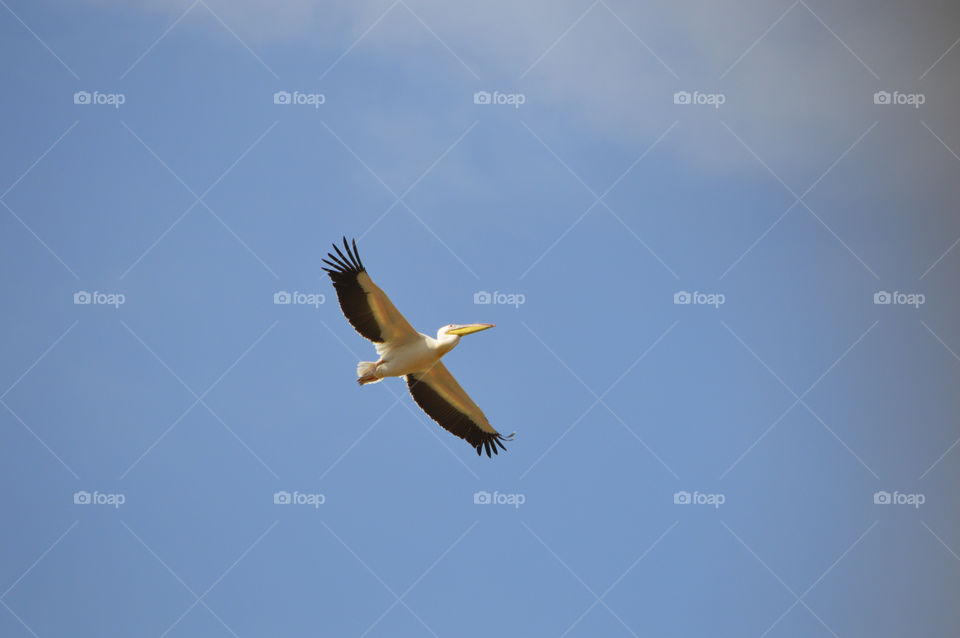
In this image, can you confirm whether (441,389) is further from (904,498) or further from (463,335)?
(904,498)

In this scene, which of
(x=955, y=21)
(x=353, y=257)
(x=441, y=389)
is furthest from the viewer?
(x=955, y=21)

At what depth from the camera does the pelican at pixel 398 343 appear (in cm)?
2056

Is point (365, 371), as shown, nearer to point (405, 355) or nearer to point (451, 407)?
point (405, 355)

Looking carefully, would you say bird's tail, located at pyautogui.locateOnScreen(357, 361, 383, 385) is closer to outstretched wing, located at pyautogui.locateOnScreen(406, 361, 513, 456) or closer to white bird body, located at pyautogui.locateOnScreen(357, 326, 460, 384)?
white bird body, located at pyautogui.locateOnScreen(357, 326, 460, 384)

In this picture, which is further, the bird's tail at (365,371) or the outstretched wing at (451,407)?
the outstretched wing at (451,407)

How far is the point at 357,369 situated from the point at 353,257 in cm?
178

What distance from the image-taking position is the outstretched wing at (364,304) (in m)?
20.5

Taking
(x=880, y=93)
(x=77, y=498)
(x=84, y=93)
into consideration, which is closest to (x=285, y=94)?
(x=84, y=93)

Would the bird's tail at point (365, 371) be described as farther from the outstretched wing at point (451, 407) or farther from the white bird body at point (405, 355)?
the outstretched wing at point (451, 407)

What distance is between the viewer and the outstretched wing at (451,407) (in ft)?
72.7

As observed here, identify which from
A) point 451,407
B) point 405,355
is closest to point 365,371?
point 405,355

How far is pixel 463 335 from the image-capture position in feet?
70.1

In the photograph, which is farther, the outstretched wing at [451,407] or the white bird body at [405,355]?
the outstretched wing at [451,407]

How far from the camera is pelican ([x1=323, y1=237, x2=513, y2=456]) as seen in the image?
20.6 metres
